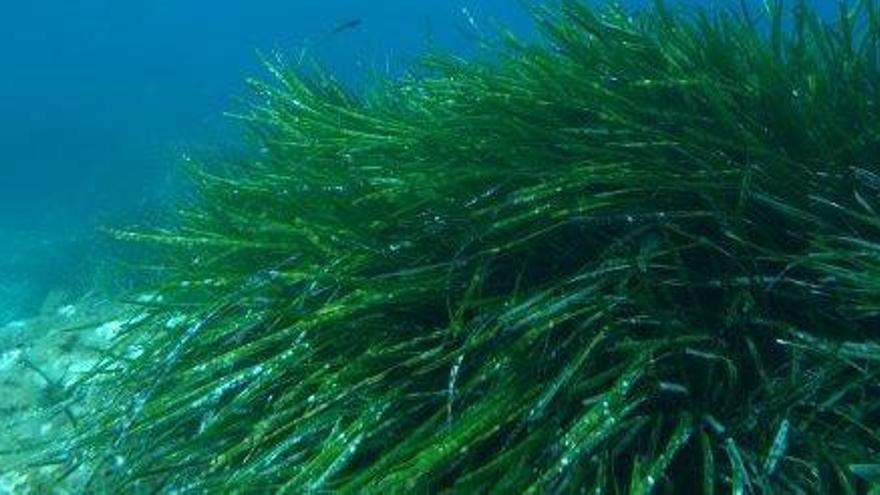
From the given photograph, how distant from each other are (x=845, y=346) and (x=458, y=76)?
258cm

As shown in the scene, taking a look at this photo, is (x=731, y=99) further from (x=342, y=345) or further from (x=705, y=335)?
(x=342, y=345)

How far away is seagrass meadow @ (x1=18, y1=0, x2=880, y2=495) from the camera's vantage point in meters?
2.44

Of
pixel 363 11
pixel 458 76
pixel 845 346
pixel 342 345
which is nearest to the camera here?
pixel 845 346

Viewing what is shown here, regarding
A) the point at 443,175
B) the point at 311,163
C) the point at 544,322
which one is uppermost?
the point at 311,163

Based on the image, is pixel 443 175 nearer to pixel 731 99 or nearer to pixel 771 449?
pixel 731 99

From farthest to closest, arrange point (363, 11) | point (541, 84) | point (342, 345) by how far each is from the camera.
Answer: point (363, 11), point (541, 84), point (342, 345)

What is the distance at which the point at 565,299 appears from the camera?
2.69 m

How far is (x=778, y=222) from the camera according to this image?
120 inches

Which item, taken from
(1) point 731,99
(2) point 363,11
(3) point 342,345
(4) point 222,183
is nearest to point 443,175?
(3) point 342,345

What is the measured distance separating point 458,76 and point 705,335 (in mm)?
2311

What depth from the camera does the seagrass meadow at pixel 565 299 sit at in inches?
96.0

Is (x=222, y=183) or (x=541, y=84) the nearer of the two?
(x=541, y=84)

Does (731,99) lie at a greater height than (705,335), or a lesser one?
greater

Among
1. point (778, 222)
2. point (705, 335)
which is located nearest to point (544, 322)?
point (705, 335)
